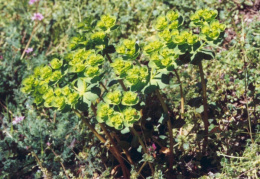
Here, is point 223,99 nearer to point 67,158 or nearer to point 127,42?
point 127,42

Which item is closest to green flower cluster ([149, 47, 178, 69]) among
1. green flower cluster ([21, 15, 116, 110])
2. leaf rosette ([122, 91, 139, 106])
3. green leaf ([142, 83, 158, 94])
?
green leaf ([142, 83, 158, 94])

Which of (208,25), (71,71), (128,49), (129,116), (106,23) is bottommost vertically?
(129,116)

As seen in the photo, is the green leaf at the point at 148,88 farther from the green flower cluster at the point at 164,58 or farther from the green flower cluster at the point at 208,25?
the green flower cluster at the point at 208,25

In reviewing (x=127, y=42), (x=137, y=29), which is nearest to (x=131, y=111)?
(x=127, y=42)

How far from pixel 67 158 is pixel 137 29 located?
1.88 meters

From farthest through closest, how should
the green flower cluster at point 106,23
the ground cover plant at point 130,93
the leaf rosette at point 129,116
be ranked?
the green flower cluster at point 106,23 → the ground cover plant at point 130,93 → the leaf rosette at point 129,116

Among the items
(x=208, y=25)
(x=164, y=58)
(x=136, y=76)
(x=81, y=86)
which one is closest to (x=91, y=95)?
(x=81, y=86)

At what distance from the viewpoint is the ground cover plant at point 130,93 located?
2033 mm

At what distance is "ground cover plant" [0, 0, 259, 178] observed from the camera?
6.67 ft

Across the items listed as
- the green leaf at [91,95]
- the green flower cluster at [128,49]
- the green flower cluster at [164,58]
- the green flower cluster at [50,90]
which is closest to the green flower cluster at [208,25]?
the green flower cluster at [164,58]

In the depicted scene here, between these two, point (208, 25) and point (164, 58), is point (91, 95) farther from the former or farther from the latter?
point (208, 25)

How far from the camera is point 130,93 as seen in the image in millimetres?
1979

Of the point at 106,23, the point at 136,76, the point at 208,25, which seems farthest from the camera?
the point at 106,23

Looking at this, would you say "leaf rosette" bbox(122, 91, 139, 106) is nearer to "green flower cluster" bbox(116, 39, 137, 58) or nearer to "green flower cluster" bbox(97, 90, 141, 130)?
"green flower cluster" bbox(97, 90, 141, 130)
